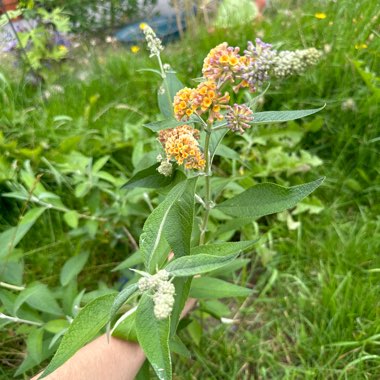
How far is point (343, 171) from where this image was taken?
1.92m

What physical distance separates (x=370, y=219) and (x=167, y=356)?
128 centimetres

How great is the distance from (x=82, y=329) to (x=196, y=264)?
25 centimetres

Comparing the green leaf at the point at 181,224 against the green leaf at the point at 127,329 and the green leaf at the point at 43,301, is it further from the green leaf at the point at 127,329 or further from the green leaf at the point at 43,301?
the green leaf at the point at 43,301

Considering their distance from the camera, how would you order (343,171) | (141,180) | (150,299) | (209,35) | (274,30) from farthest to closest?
1. (209,35)
2. (274,30)
3. (343,171)
4. (141,180)
5. (150,299)

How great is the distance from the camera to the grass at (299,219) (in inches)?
58.7

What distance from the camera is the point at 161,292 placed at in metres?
0.71

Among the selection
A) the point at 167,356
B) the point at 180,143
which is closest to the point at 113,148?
the point at 180,143

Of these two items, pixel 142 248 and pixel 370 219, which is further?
pixel 370 219

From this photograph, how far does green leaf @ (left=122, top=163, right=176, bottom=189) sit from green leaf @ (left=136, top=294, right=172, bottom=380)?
0.29m

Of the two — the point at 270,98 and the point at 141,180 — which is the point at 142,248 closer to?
the point at 141,180

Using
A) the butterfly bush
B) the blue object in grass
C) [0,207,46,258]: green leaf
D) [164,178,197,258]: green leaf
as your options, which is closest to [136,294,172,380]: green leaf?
→ the butterfly bush

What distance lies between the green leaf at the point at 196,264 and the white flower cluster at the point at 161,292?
0.08ft

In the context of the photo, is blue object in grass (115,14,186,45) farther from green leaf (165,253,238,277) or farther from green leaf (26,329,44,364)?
green leaf (165,253,238,277)

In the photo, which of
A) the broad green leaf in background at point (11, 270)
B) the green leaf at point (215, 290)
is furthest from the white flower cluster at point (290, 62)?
the broad green leaf in background at point (11, 270)
